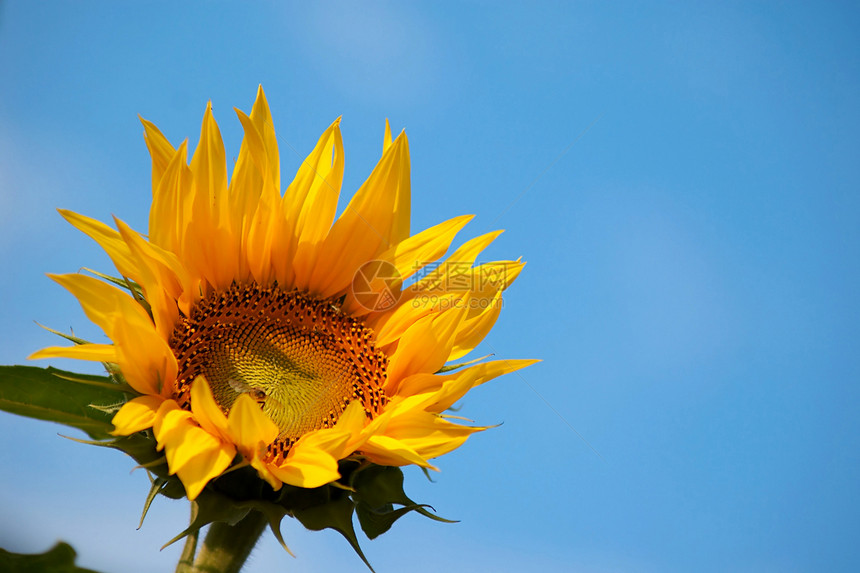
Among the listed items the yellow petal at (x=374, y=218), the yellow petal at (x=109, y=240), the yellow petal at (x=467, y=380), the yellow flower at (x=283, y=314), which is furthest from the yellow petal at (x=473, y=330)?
the yellow petal at (x=109, y=240)

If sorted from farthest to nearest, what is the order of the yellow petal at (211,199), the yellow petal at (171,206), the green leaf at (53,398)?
1. the yellow petal at (211,199)
2. the yellow petal at (171,206)
3. the green leaf at (53,398)

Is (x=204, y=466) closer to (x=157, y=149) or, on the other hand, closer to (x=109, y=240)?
(x=109, y=240)

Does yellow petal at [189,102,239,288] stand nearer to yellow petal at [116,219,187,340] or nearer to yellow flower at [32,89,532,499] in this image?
yellow flower at [32,89,532,499]

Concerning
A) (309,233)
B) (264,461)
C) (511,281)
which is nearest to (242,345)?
(309,233)

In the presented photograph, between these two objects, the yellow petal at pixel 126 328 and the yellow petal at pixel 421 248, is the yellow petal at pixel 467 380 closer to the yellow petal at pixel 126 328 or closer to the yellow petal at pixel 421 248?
the yellow petal at pixel 421 248

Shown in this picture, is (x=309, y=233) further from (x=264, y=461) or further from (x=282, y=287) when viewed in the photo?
(x=264, y=461)

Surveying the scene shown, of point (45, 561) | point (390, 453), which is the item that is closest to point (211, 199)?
point (390, 453)

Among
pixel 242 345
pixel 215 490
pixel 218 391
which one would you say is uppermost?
pixel 242 345
